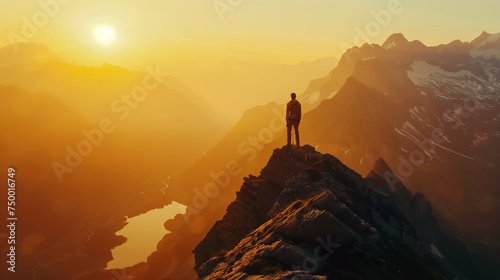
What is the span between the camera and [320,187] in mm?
38156

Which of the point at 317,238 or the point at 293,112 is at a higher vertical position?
the point at 293,112

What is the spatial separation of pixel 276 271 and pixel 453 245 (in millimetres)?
135398

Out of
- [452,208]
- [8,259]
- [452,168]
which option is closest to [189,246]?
[8,259]

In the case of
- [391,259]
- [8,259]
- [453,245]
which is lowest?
[453,245]

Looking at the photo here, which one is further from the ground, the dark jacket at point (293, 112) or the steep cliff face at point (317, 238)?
the dark jacket at point (293, 112)

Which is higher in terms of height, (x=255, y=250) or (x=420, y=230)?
(x=255, y=250)

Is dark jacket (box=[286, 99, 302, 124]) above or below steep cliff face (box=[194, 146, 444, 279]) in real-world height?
above

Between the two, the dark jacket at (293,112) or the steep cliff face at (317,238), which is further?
the dark jacket at (293,112)

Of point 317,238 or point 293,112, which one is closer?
point 317,238

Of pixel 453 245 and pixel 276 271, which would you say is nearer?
pixel 276 271

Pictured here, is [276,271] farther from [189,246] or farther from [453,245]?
[189,246]

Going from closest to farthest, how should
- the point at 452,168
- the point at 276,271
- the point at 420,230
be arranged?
the point at 276,271 < the point at 420,230 < the point at 452,168

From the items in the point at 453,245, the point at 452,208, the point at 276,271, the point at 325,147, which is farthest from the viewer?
the point at 325,147

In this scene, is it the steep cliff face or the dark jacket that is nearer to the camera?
the steep cliff face
